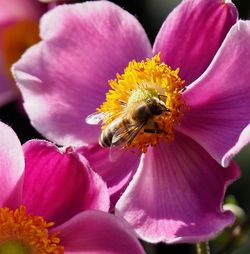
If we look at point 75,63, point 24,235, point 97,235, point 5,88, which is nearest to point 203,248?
point 97,235

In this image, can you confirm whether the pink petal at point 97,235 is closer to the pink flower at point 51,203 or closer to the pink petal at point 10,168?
the pink flower at point 51,203

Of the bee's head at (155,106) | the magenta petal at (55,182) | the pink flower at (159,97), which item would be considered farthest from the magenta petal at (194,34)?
the magenta petal at (55,182)

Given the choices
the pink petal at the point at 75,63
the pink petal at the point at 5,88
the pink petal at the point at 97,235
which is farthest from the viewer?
the pink petal at the point at 5,88

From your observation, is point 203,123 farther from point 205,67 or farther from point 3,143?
point 3,143

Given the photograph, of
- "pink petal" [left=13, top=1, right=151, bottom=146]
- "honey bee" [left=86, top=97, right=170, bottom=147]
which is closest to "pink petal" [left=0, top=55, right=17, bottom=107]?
"pink petal" [left=13, top=1, right=151, bottom=146]

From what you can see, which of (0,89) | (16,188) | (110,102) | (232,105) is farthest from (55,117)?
(0,89)

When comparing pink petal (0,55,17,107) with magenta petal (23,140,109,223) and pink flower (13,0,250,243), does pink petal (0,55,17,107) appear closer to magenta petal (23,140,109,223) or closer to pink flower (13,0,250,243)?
pink flower (13,0,250,243)
